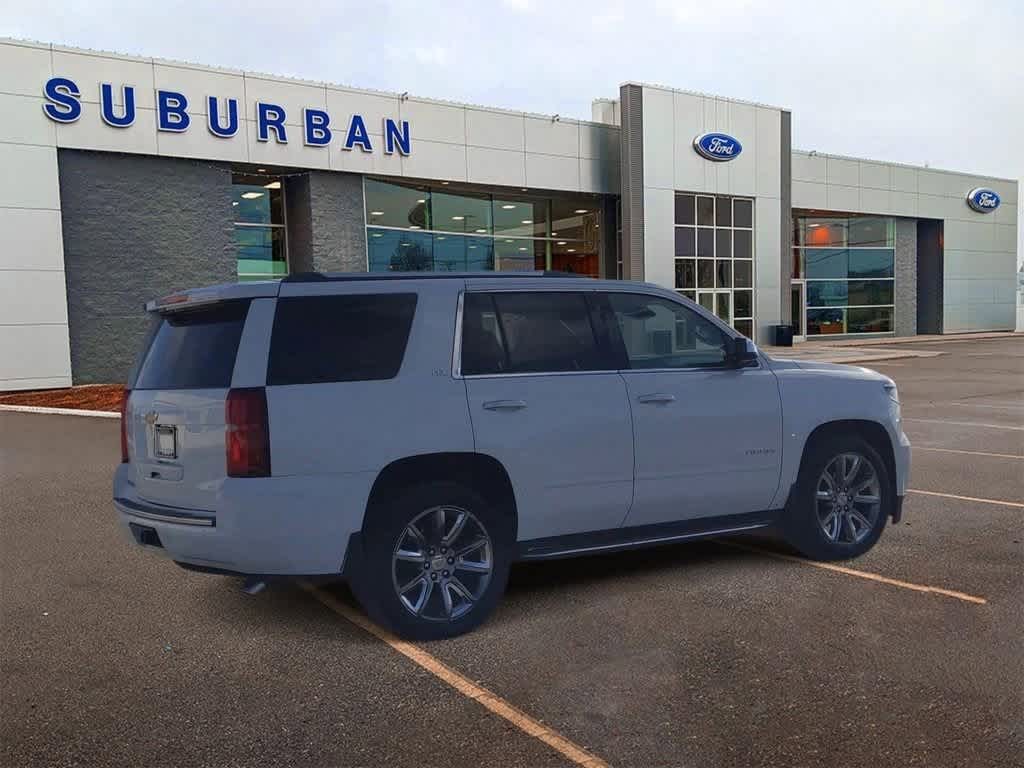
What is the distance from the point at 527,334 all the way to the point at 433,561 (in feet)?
4.42

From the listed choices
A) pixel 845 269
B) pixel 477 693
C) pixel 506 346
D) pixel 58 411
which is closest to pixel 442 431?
→ pixel 506 346

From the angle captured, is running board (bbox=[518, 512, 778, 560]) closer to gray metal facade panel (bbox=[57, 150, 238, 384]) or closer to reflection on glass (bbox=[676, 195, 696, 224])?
gray metal facade panel (bbox=[57, 150, 238, 384])

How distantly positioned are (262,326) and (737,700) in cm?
278

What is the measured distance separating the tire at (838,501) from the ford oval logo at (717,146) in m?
27.3

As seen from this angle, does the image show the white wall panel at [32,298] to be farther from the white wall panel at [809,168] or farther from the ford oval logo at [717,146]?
the white wall panel at [809,168]

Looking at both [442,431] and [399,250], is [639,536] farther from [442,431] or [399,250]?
[399,250]

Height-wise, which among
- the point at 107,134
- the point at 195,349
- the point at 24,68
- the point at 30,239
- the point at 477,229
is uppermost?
the point at 24,68

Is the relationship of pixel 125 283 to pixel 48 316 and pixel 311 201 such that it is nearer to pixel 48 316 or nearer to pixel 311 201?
pixel 48 316

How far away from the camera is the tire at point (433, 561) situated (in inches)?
177

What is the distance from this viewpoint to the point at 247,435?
422cm

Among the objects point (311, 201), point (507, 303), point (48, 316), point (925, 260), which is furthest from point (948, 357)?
point (507, 303)

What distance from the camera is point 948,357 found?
96.1ft

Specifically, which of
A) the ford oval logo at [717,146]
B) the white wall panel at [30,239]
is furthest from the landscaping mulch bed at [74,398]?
the ford oval logo at [717,146]

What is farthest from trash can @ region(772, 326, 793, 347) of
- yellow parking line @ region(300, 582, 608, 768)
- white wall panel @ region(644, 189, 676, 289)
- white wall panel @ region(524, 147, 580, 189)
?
yellow parking line @ region(300, 582, 608, 768)
